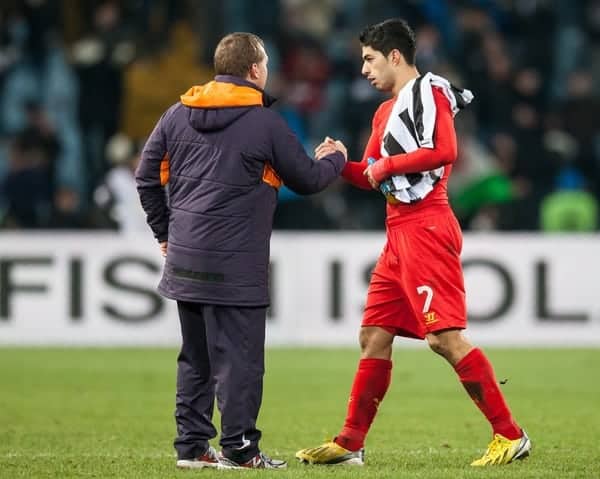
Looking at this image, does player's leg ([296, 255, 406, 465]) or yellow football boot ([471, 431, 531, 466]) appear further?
player's leg ([296, 255, 406, 465])

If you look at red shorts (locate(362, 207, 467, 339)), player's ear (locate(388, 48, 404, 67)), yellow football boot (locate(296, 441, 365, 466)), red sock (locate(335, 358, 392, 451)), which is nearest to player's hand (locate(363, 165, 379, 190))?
red shorts (locate(362, 207, 467, 339))

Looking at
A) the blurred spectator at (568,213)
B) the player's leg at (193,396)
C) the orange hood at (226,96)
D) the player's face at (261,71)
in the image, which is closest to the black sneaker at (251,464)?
the player's leg at (193,396)

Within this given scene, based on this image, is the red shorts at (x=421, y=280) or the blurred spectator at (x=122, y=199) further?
the blurred spectator at (x=122, y=199)

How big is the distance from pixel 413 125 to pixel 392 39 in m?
0.47

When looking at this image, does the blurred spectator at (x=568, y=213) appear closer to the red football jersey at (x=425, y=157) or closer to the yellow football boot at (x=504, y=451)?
the red football jersey at (x=425, y=157)

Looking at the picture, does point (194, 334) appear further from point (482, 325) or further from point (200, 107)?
point (482, 325)

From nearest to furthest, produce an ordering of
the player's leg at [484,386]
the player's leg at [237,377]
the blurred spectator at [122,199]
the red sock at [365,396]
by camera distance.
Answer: the player's leg at [237,377]
the player's leg at [484,386]
the red sock at [365,396]
the blurred spectator at [122,199]

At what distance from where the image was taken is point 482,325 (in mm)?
15945

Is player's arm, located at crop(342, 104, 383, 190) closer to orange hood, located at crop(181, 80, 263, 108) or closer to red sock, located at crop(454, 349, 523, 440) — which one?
orange hood, located at crop(181, 80, 263, 108)

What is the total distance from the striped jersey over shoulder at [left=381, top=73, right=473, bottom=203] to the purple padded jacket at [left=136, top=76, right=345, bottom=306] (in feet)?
1.46

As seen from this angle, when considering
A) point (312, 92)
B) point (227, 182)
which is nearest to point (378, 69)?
point (227, 182)

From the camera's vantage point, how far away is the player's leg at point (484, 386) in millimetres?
8234

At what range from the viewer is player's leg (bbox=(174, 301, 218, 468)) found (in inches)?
322

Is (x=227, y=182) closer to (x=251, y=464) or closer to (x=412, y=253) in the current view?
(x=412, y=253)
